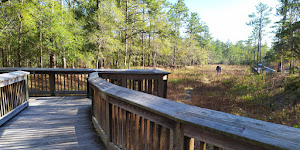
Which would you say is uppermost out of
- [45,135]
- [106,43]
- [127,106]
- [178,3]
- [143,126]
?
[178,3]

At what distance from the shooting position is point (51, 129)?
150 inches

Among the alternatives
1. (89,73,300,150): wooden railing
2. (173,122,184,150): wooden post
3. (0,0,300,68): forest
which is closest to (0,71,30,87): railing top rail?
(89,73,300,150): wooden railing

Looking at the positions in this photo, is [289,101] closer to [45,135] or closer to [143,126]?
[143,126]

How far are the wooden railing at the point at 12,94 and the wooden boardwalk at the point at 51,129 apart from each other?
7.3 inches

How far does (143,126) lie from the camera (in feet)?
7.00

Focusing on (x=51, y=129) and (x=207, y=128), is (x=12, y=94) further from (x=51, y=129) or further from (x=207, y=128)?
(x=207, y=128)

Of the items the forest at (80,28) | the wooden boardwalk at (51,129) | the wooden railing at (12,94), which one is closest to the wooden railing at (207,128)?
the wooden boardwalk at (51,129)

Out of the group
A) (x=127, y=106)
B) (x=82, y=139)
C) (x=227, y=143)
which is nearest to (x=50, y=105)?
(x=82, y=139)

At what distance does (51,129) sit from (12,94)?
182 centimetres

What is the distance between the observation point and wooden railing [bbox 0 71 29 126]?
4.00 metres

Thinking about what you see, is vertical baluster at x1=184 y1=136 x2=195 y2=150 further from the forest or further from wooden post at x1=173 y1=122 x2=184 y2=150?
the forest

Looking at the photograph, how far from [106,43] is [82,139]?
1348cm

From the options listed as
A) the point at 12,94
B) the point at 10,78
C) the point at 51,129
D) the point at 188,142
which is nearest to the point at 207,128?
the point at 188,142

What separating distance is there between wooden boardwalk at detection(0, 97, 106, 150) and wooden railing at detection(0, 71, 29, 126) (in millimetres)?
186
